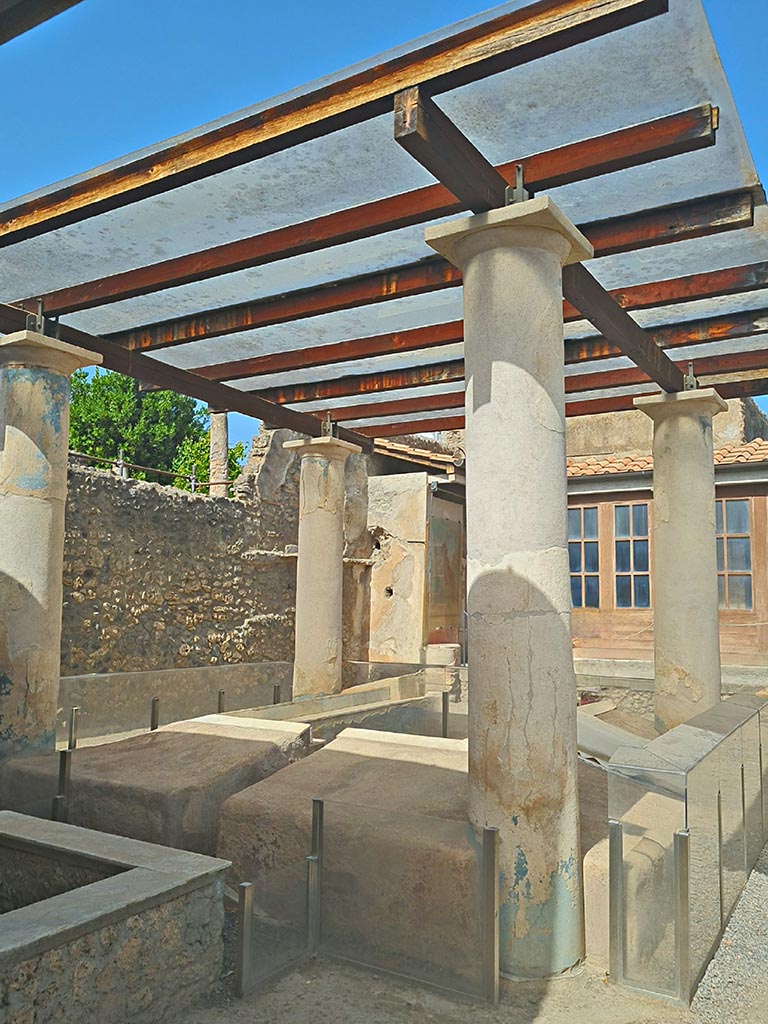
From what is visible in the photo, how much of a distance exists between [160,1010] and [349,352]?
5.09 m

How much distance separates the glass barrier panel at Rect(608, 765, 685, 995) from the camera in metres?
3.38

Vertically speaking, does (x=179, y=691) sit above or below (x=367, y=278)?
below

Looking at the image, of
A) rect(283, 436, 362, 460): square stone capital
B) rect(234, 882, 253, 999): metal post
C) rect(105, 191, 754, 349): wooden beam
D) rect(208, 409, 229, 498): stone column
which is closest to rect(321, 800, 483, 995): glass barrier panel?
rect(234, 882, 253, 999): metal post

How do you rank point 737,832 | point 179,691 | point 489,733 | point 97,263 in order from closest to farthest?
1. point 489,733
2. point 737,832
3. point 97,263
4. point 179,691

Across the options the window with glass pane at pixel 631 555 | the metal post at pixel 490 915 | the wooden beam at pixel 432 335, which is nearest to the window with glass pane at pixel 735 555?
the window with glass pane at pixel 631 555

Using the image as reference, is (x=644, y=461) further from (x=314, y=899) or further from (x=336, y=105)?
(x=314, y=899)

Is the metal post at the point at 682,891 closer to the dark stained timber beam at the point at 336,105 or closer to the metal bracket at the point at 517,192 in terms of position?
the metal bracket at the point at 517,192

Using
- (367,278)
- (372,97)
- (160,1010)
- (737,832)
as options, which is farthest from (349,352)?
(160,1010)

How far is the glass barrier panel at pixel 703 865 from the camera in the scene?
349 cm

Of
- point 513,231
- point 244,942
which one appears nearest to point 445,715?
point 244,942

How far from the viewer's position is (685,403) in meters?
6.87

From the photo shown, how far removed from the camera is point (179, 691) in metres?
7.93

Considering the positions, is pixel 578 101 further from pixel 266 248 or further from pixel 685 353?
pixel 685 353

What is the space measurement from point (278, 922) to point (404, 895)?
544 mm
